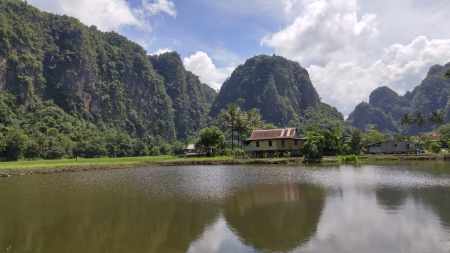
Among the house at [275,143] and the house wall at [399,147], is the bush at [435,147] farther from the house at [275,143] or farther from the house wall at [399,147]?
the house at [275,143]

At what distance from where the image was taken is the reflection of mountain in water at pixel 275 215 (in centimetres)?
1020

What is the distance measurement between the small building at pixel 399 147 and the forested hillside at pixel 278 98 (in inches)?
4059

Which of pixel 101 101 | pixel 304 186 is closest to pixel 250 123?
pixel 304 186

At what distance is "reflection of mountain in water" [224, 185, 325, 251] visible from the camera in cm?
1020

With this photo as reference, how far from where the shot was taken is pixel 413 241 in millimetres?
9484

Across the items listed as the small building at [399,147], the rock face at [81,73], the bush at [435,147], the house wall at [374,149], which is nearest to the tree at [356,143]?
the small building at [399,147]

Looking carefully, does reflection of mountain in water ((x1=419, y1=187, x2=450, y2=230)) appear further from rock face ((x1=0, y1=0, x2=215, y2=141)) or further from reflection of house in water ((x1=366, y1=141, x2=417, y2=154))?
rock face ((x1=0, y1=0, x2=215, y2=141))

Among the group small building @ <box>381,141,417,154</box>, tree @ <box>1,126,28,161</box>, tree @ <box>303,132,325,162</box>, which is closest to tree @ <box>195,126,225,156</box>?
tree @ <box>303,132,325,162</box>

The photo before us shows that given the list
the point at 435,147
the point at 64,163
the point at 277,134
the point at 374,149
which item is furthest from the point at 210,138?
the point at 435,147

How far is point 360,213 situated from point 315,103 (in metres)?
188

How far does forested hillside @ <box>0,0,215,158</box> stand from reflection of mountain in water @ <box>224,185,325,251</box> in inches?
2671

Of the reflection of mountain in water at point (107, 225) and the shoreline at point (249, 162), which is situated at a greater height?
the shoreline at point (249, 162)

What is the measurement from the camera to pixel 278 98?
173375mm

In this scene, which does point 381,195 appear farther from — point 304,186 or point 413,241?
point 413,241
